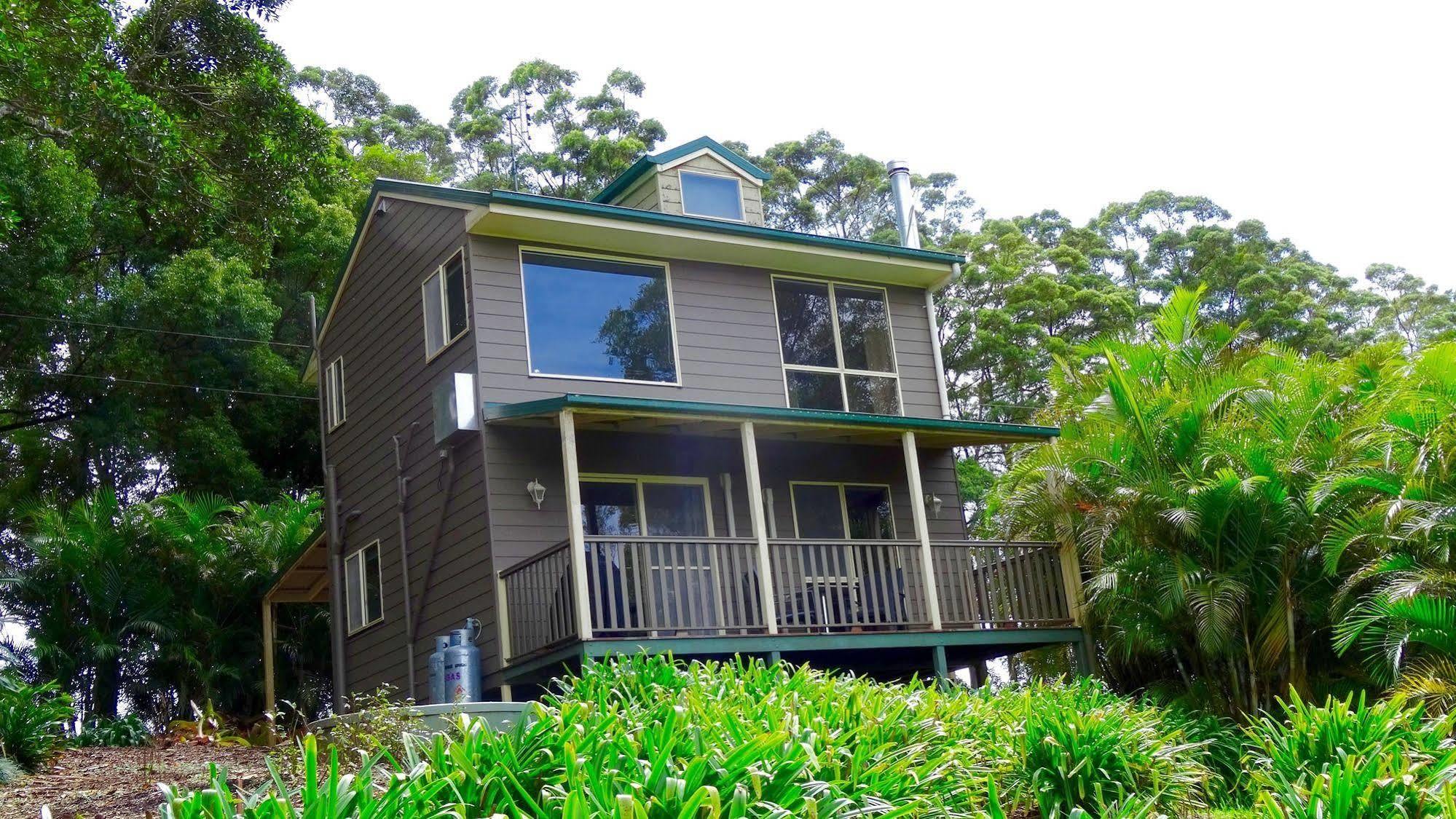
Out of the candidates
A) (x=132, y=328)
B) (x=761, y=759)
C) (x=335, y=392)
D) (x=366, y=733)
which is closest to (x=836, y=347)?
(x=335, y=392)

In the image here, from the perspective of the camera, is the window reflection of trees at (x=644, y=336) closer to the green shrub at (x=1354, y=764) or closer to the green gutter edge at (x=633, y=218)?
the green gutter edge at (x=633, y=218)

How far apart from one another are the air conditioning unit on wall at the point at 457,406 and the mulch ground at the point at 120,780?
3582 mm

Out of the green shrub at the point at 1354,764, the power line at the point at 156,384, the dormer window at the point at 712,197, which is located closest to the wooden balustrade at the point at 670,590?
the green shrub at the point at 1354,764

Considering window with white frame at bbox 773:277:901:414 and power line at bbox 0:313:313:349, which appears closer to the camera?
window with white frame at bbox 773:277:901:414

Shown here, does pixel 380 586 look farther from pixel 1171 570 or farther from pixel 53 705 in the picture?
pixel 1171 570

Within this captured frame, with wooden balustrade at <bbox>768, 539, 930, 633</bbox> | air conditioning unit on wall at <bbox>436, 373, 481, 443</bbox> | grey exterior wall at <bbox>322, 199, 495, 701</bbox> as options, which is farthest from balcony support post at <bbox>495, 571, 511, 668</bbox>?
wooden balustrade at <bbox>768, 539, 930, 633</bbox>

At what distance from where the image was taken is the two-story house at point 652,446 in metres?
12.5

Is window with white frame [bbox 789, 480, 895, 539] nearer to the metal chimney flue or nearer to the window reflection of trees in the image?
the window reflection of trees

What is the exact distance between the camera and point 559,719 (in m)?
5.60

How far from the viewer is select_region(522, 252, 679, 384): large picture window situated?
1399 centimetres

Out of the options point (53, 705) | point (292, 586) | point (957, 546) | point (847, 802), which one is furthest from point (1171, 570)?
point (292, 586)

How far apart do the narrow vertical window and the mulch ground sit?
19.5ft

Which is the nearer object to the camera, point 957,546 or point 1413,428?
point 1413,428

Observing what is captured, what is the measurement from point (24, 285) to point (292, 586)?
880 centimetres
